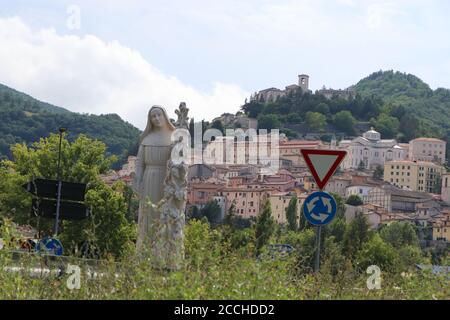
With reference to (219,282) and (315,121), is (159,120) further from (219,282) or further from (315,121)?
(315,121)

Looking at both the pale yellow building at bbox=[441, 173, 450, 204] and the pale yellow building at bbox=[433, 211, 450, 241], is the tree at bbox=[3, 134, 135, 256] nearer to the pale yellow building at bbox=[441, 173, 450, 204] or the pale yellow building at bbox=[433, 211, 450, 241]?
the pale yellow building at bbox=[433, 211, 450, 241]

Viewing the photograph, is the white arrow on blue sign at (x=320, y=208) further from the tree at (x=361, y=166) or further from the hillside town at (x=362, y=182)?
the tree at (x=361, y=166)

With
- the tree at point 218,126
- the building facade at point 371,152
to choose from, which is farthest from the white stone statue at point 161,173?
the building facade at point 371,152

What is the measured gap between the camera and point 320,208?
10375 mm

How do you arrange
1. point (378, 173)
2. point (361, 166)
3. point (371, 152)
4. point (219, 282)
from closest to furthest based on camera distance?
point (219, 282)
point (378, 173)
point (361, 166)
point (371, 152)

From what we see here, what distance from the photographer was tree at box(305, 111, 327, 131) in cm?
19525

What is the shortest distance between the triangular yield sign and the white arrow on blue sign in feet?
0.59

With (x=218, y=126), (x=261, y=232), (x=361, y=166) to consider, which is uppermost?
(x=218, y=126)

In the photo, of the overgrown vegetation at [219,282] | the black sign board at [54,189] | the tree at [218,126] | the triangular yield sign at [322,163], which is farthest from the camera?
the tree at [218,126]

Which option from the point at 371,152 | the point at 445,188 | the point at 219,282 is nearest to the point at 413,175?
the point at 445,188

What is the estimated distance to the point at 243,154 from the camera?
185125mm

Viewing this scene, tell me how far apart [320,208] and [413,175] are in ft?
559

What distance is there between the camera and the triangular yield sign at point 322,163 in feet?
34.6

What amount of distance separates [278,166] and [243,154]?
628 centimetres
